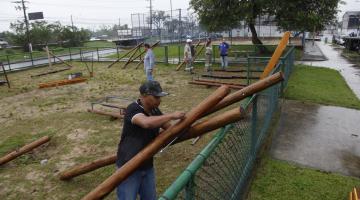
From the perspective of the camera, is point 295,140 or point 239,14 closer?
point 295,140

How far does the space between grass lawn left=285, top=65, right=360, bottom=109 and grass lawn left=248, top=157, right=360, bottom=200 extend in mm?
4975

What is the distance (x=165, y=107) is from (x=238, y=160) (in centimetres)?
578

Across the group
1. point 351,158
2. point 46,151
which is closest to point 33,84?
point 46,151

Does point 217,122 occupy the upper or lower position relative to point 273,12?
lower

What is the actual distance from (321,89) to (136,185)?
10004mm

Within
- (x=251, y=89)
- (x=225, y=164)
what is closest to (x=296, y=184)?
(x=225, y=164)

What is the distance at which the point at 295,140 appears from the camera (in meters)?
6.36

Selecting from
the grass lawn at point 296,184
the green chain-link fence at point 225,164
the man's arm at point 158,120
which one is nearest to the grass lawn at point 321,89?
the green chain-link fence at point 225,164

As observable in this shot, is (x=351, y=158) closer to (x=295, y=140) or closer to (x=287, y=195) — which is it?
(x=295, y=140)

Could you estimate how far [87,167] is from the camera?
16.0 feet

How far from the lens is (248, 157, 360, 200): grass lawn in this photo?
4.42 metres

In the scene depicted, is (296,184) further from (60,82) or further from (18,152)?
(60,82)

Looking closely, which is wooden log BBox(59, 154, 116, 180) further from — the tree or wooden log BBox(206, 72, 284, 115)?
the tree

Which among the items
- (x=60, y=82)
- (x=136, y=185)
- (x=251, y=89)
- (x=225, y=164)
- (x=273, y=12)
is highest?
(x=273, y=12)
